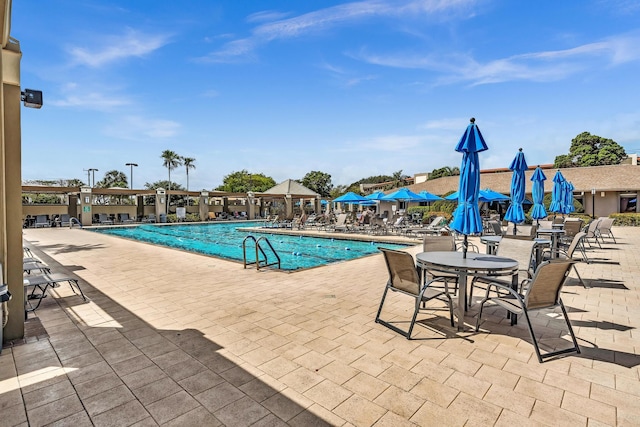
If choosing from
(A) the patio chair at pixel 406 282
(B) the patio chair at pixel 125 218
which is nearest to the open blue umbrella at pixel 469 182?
(A) the patio chair at pixel 406 282

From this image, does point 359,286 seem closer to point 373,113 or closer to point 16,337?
point 16,337

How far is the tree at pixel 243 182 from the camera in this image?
57562 millimetres

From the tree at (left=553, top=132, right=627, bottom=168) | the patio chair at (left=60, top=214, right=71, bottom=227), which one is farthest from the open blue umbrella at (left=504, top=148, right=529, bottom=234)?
the tree at (left=553, top=132, right=627, bottom=168)

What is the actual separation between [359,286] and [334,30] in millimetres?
11812

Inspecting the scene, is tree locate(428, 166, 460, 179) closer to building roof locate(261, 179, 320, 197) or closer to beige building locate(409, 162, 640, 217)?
beige building locate(409, 162, 640, 217)

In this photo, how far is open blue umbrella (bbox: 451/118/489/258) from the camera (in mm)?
3896

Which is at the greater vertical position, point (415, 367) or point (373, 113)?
point (373, 113)

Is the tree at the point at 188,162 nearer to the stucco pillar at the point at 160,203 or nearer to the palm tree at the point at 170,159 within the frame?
the palm tree at the point at 170,159

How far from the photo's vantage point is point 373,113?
2073 centimetres

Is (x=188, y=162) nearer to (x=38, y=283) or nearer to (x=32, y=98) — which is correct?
(x=38, y=283)

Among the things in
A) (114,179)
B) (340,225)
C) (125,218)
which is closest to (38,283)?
(340,225)

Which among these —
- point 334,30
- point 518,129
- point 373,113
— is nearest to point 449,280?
point 334,30

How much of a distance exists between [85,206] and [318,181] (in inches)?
1527

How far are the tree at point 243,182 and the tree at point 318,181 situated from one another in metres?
8.10
